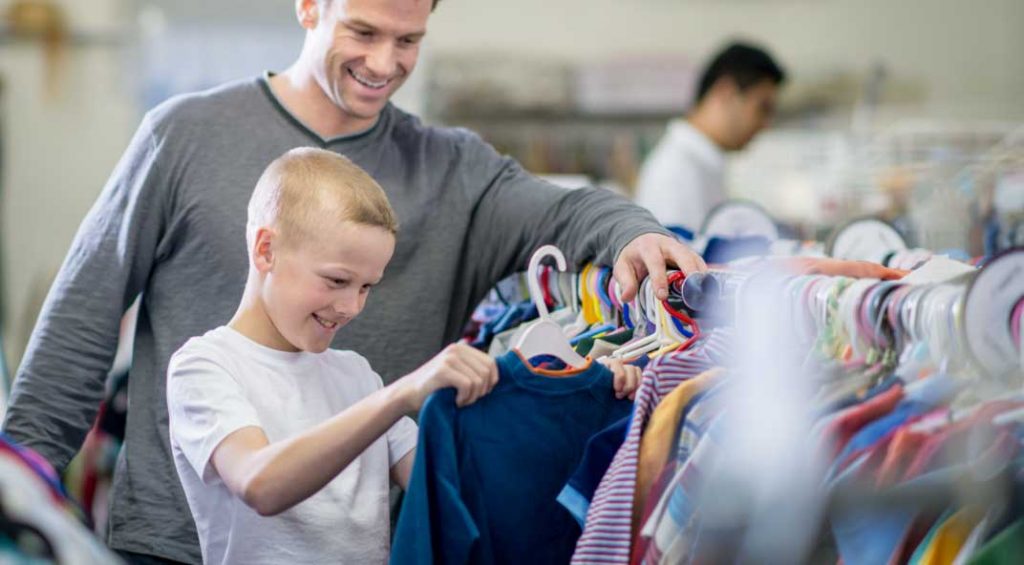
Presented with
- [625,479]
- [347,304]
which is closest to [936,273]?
[625,479]

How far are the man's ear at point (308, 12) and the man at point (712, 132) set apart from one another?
6.58 ft

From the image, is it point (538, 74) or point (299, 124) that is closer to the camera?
point (299, 124)

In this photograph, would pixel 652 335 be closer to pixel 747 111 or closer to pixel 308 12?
pixel 308 12

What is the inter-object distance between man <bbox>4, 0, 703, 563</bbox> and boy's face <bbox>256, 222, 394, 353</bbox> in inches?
11.4

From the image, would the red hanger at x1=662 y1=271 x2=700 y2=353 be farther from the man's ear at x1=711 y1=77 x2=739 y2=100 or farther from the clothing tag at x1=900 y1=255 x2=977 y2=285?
the man's ear at x1=711 y1=77 x2=739 y2=100

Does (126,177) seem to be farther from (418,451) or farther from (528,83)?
(528,83)

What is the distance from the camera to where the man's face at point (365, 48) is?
1691 millimetres

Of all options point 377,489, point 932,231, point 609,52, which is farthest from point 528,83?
point 377,489

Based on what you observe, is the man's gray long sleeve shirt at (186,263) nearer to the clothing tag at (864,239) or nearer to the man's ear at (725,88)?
the clothing tag at (864,239)

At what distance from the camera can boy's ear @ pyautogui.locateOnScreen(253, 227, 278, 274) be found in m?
1.46

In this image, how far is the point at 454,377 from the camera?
4.17 ft

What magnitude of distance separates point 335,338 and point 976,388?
931mm

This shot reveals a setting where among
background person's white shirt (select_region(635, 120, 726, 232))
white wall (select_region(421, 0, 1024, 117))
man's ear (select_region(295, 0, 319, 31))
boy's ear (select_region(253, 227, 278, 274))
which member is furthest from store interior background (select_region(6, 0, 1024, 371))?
boy's ear (select_region(253, 227, 278, 274))

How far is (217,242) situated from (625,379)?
637 millimetres
